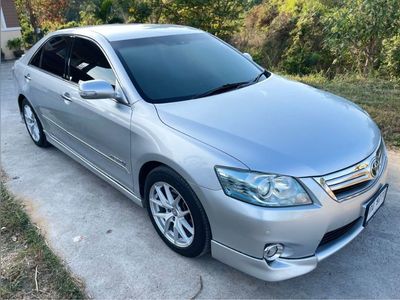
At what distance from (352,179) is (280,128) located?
0.54 m

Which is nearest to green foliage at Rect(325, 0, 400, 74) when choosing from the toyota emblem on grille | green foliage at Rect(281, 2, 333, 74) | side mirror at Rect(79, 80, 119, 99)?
green foliage at Rect(281, 2, 333, 74)

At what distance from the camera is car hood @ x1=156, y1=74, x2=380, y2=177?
225 centimetres

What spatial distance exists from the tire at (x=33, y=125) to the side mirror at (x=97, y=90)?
78.1 inches

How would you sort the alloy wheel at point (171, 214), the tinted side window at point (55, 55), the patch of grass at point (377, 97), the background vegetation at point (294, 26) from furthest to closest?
the background vegetation at point (294, 26)
the patch of grass at point (377, 97)
the tinted side window at point (55, 55)
the alloy wheel at point (171, 214)

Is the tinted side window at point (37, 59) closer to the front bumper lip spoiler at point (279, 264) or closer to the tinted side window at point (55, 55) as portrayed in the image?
the tinted side window at point (55, 55)

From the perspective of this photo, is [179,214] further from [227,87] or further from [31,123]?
[31,123]

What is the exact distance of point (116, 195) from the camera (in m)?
3.68

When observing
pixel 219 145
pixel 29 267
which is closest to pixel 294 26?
pixel 219 145

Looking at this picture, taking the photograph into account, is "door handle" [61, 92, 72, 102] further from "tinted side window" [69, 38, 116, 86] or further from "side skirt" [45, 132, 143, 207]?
"side skirt" [45, 132, 143, 207]

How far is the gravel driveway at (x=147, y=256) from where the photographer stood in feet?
8.17

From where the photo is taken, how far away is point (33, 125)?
4898 millimetres

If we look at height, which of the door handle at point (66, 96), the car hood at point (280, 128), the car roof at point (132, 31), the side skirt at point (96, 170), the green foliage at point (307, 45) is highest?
the car roof at point (132, 31)

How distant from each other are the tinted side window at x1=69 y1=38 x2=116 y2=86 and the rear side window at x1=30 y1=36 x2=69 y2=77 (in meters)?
0.22

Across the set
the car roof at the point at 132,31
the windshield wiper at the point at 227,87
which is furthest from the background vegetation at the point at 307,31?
the car roof at the point at 132,31
